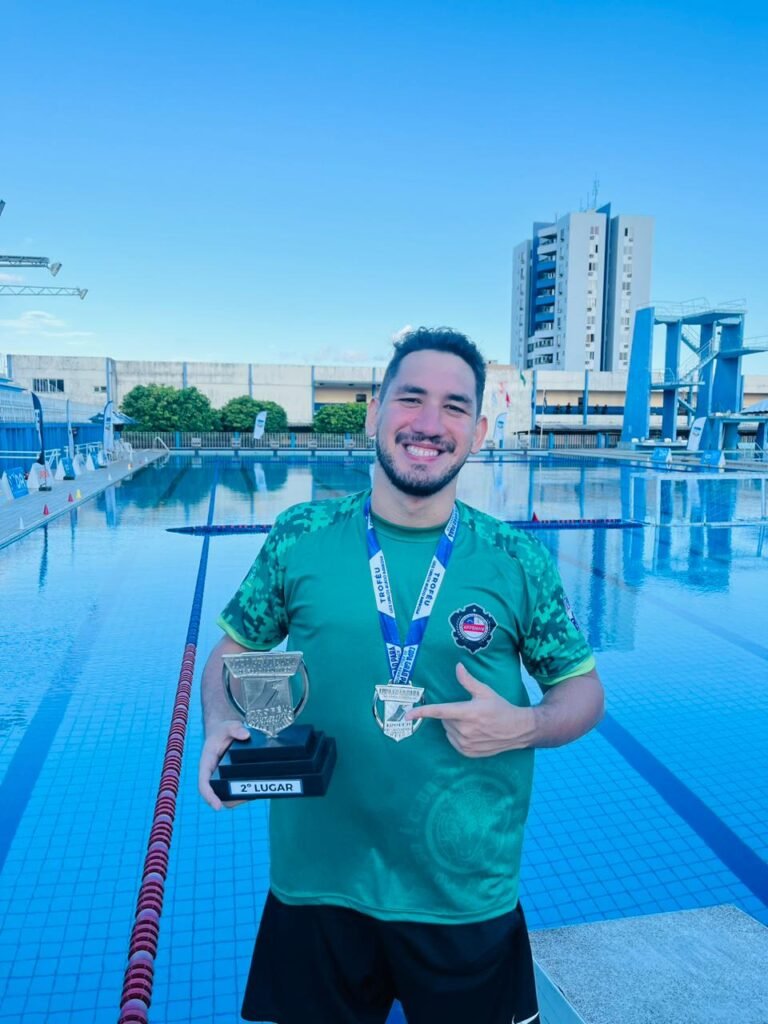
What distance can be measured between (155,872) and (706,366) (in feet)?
112

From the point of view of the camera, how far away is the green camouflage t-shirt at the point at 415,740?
1.46 metres

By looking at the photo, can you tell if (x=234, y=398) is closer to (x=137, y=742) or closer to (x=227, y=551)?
(x=227, y=551)

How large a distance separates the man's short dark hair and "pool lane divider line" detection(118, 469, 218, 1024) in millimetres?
1687

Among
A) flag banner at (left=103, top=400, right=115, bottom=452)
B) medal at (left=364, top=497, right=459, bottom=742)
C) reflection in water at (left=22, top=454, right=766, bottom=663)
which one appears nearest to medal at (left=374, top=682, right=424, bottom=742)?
medal at (left=364, top=497, right=459, bottom=742)

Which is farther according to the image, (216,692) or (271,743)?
(216,692)

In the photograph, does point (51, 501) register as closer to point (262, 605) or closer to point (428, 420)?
point (262, 605)

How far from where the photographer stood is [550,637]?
61.3 inches

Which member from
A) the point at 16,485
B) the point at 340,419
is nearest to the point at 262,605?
the point at 16,485

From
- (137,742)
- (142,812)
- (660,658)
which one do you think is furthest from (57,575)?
(660,658)

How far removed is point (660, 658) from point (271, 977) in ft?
19.0

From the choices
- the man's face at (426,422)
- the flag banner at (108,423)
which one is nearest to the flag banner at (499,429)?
the flag banner at (108,423)

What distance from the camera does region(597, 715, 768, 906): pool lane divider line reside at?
11.6ft

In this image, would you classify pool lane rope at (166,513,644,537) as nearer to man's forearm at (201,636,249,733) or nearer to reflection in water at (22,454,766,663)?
reflection in water at (22,454,766,663)

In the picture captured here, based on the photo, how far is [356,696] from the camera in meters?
1.48
